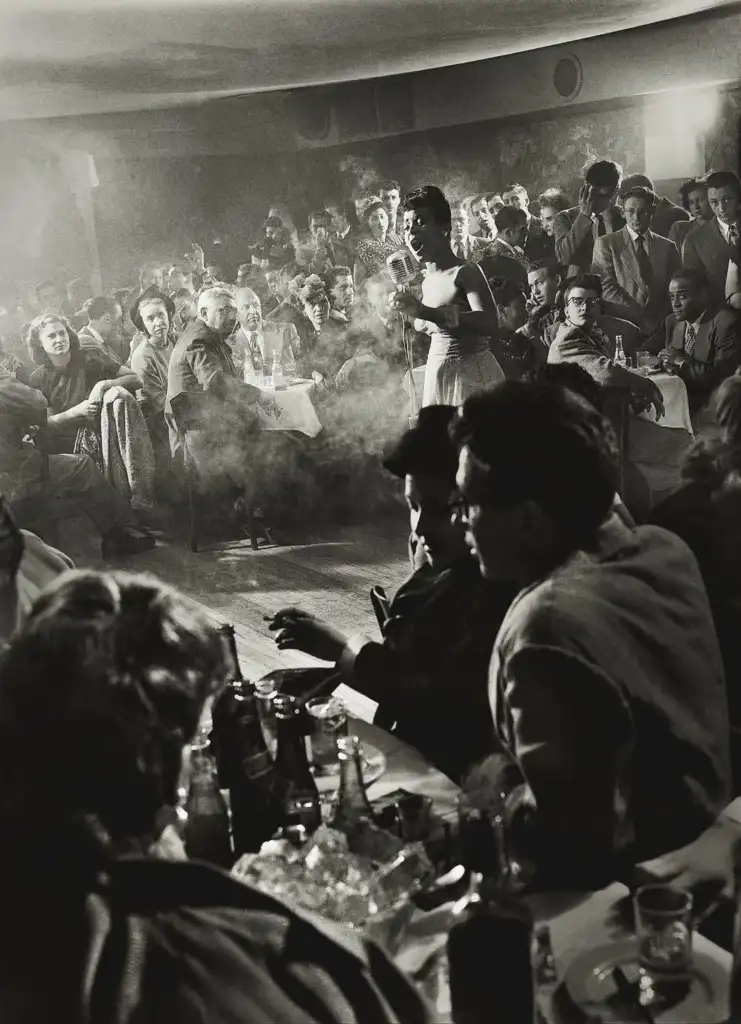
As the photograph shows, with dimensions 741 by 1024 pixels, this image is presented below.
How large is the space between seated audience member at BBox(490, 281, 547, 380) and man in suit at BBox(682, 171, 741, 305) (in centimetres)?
36

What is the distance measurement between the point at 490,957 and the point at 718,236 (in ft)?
4.87

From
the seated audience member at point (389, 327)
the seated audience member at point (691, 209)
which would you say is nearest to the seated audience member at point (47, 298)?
the seated audience member at point (389, 327)

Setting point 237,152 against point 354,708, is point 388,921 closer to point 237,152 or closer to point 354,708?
point 354,708

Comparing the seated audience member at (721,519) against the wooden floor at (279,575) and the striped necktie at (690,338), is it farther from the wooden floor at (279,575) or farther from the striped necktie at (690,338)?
the wooden floor at (279,575)

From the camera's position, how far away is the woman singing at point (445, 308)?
8.33 feet

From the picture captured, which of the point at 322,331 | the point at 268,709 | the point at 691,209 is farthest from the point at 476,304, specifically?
the point at 268,709

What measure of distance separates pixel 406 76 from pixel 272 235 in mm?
483

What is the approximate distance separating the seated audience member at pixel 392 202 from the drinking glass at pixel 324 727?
1129 millimetres

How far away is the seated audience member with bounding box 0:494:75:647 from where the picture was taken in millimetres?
2973

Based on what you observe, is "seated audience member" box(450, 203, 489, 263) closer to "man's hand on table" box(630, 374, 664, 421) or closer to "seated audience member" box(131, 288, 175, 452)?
"man's hand on table" box(630, 374, 664, 421)

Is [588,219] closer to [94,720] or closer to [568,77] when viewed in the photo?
[568,77]

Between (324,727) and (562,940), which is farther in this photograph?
(324,727)

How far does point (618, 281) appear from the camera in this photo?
245cm

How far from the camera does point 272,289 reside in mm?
2801
